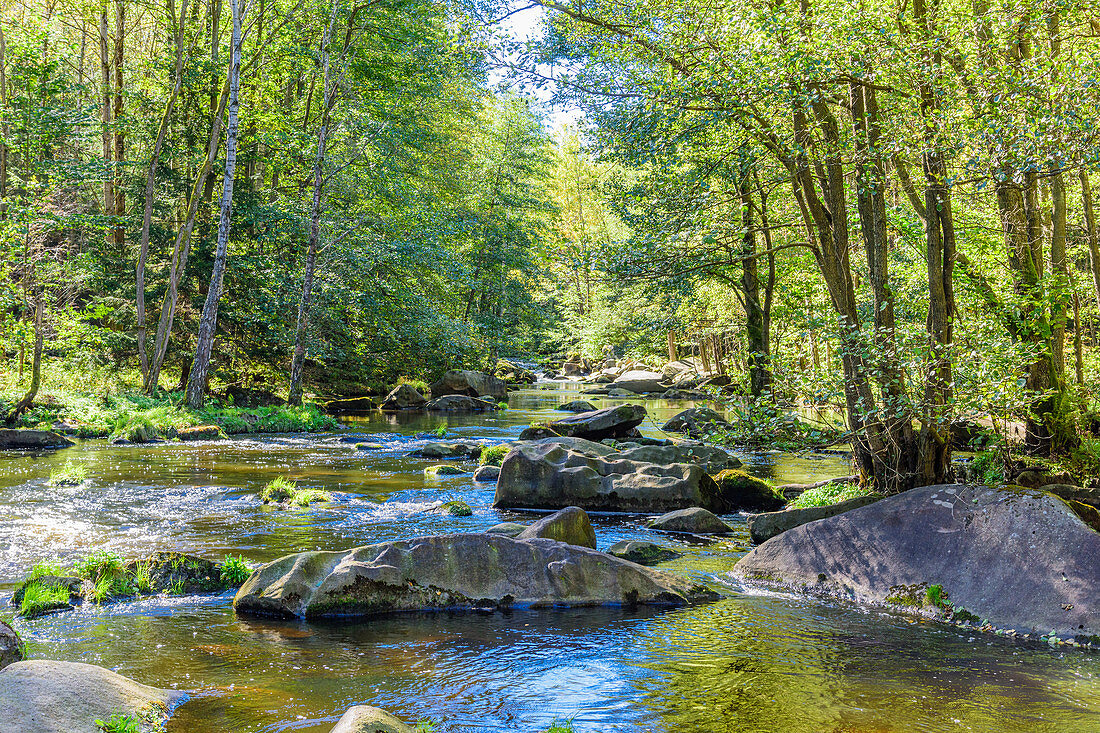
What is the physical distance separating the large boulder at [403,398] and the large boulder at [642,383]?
1543 centimetres

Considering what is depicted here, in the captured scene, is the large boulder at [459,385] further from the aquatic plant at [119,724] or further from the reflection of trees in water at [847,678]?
the aquatic plant at [119,724]

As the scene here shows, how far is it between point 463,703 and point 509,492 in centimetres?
689

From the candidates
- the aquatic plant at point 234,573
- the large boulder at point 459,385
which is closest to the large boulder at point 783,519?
the aquatic plant at point 234,573

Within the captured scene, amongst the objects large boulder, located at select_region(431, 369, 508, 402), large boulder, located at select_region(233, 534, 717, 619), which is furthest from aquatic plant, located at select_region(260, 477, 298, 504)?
large boulder, located at select_region(431, 369, 508, 402)

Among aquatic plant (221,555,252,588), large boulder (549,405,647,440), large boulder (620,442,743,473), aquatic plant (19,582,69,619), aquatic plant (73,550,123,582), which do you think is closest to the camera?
aquatic plant (19,582,69,619)

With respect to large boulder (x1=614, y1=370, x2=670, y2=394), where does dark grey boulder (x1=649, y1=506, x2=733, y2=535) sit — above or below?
below

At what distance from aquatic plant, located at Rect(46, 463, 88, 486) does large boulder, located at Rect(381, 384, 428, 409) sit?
16.2m

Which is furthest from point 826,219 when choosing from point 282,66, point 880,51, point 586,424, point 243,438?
point 282,66

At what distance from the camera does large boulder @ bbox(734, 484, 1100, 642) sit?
6414 mm

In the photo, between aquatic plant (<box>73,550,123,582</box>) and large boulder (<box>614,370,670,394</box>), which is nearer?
aquatic plant (<box>73,550,123,582</box>)

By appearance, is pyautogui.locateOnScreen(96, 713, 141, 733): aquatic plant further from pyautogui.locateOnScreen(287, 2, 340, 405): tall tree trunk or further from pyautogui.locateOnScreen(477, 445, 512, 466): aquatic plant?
pyautogui.locateOnScreen(287, 2, 340, 405): tall tree trunk

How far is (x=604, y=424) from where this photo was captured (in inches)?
747

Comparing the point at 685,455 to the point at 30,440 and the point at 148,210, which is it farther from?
the point at 148,210

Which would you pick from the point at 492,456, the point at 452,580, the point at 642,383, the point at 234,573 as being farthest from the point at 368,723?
the point at 642,383
